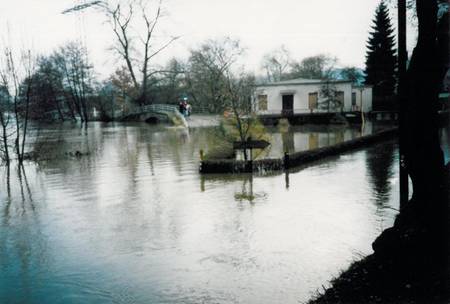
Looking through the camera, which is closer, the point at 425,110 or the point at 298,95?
the point at 425,110

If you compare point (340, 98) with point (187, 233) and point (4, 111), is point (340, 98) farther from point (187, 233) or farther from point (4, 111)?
point (187, 233)

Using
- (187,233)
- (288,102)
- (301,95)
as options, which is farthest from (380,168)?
(288,102)

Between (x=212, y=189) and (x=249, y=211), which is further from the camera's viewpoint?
(x=212, y=189)

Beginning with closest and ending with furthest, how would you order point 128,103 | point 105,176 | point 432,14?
point 432,14 < point 105,176 < point 128,103

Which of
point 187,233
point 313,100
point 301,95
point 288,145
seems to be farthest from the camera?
point 301,95

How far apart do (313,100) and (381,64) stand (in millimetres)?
8987

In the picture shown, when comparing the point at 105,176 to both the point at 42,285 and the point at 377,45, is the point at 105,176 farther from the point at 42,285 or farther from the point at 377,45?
the point at 377,45

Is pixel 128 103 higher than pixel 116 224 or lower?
higher

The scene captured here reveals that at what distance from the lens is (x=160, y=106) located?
57.8 meters

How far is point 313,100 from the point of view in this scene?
50.9m

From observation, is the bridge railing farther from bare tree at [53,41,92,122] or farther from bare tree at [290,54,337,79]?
bare tree at [290,54,337,79]

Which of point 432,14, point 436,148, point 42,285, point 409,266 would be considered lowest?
point 42,285

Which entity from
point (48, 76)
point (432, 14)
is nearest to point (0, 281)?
point (432, 14)

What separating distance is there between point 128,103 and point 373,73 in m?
35.0
